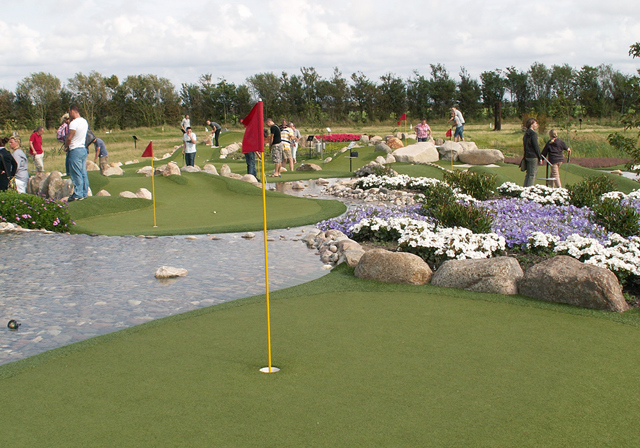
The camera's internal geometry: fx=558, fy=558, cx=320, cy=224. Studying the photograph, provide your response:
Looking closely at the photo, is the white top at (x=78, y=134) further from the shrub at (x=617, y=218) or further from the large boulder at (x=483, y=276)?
the shrub at (x=617, y=218)

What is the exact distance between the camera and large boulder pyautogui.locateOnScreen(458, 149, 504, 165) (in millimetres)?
22844

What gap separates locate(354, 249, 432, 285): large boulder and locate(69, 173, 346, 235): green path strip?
4.27m

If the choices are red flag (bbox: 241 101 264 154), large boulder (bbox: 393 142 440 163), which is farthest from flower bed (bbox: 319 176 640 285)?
large boulder (bbox: 393 142 440 163)

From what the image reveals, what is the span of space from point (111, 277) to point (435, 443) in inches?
218

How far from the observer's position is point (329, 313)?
218 inches

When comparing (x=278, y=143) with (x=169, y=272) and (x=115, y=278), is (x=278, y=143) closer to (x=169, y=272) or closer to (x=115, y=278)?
(x=169, y=272)

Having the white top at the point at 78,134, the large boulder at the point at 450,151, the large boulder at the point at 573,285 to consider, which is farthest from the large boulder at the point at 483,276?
the large boulder at the point at 450,151

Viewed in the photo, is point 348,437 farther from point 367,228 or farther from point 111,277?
point 367,228

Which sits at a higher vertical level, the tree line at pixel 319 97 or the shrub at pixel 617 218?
the tree line at pixel 319 97

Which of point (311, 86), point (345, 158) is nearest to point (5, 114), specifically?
point (311, 86)

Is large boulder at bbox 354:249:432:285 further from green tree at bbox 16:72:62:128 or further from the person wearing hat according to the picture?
green tree at bbox 16:72:62:128

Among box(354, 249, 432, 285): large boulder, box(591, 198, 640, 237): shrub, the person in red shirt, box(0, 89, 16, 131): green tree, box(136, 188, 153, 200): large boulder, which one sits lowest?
box(354, 249, 432, 285): large boulder

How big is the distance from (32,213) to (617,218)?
9951mm

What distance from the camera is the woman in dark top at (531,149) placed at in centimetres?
1266
